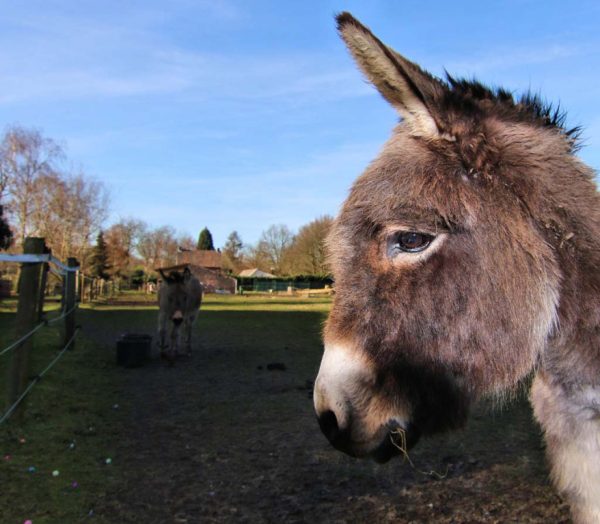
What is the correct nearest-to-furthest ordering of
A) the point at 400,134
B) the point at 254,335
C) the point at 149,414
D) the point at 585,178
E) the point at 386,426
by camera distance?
the point at 386,426, the point at 585,178, the point at 400,134, the point at 149,414, the point at 254,335

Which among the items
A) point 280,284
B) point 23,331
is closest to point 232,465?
point 23,331

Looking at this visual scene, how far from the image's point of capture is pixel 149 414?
7.13 m

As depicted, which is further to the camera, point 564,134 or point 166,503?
point 166,503

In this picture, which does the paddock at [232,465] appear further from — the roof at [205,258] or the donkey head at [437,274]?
the roof at [205,258]

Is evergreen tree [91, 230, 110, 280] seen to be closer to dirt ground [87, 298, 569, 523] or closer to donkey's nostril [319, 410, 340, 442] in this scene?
dirt ground [87, 298, 569, 523]

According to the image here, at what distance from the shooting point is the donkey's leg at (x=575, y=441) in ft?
6.25

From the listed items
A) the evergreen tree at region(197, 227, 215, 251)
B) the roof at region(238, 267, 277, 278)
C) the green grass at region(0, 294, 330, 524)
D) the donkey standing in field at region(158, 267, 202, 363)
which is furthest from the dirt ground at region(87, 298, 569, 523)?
the evergreen tree at region(197, 227, 215, 251)

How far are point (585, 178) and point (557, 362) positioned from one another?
2.41 ft

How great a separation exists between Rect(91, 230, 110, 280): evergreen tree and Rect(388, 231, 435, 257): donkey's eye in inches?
2221

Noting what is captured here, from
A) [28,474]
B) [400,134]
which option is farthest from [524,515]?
[28,474]

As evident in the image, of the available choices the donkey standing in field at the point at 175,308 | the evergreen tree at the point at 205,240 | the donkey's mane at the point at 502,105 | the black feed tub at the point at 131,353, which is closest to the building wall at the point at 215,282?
the evergreen tree at the point at 205,240

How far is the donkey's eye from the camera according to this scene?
6.35 feet

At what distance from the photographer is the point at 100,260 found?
5694 cm

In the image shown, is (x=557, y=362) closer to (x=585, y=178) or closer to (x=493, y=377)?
(x=493, y=377)
